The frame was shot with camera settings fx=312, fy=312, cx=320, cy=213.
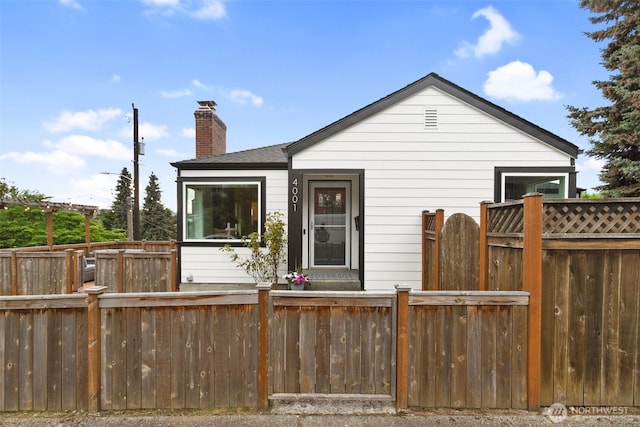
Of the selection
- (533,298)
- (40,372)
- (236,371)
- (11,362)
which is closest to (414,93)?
(533,298)

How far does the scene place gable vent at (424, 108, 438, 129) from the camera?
6.39 m

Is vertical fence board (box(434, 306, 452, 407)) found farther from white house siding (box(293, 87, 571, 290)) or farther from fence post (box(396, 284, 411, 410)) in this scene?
white house siding (box(293, 87, 571, 290))

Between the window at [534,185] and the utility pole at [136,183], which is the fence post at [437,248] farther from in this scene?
the utility pole at [136,183]

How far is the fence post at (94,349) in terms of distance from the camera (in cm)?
295

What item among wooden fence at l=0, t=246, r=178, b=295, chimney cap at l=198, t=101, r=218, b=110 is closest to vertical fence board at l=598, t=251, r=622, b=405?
wooden fence at l=0, t=246, r=178, b=295

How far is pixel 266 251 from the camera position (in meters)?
6.85

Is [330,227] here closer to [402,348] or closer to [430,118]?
[430,118]

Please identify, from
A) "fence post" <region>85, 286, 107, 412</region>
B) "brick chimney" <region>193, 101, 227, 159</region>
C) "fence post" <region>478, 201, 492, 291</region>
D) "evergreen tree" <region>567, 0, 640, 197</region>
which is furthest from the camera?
"evergreen tree" <region>567, 0, 640, 197</region>

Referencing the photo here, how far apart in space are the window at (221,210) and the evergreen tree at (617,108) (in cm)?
1136

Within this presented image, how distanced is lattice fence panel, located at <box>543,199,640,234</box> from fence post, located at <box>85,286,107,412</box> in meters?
4.41

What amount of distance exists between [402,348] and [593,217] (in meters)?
2.24

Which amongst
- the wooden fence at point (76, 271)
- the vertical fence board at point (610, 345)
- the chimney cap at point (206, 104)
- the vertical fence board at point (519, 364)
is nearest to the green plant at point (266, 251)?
the wooden fence at point (76, 271)

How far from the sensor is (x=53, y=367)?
298 cm

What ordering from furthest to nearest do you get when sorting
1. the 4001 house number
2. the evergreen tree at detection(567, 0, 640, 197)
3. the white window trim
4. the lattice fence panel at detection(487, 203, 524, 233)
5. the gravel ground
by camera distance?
the evergreen tree at detection(567, 0, 640, 197)
the 4001 house number
the white window trim
the lattice fence panel at detection(487, 203, 524, 233)
the gravel ground
